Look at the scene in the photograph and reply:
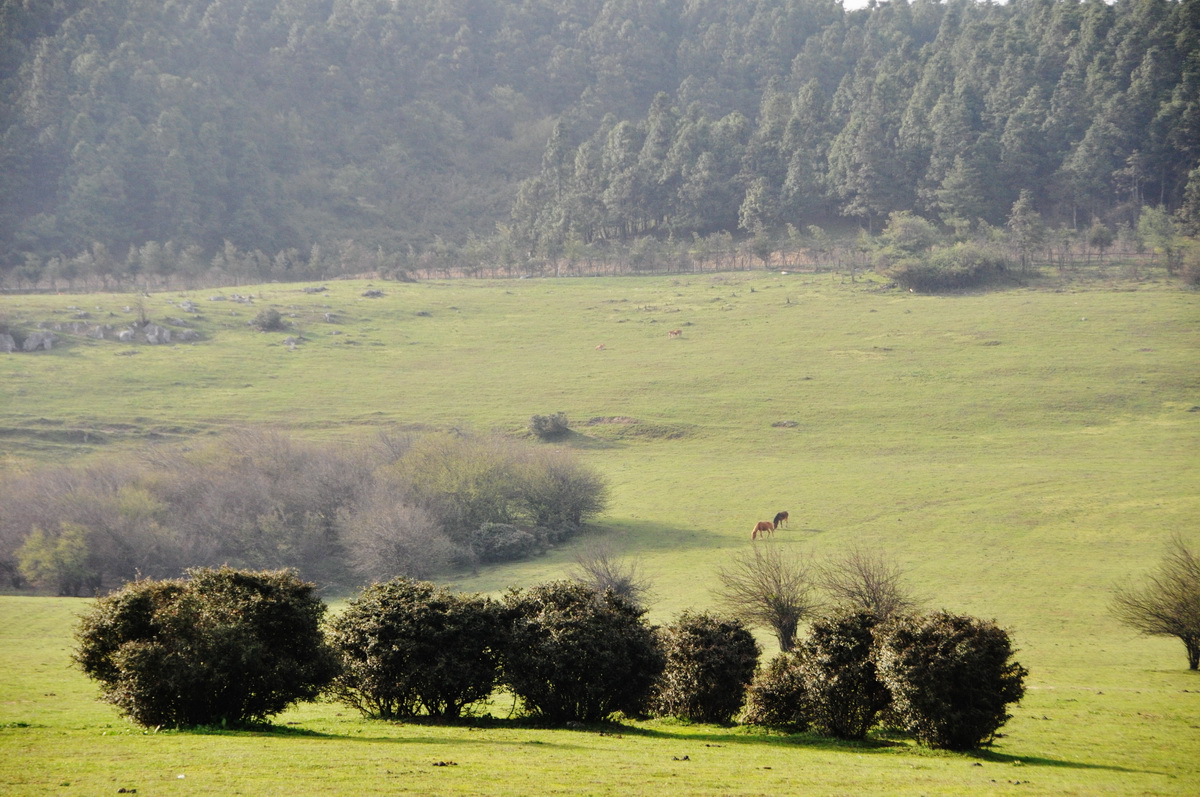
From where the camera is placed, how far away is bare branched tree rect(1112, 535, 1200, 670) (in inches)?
1471

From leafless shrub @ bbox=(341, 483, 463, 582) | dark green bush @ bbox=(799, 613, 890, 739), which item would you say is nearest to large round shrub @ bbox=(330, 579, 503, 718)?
dark green bush @ bbox=(799, 613, 890, 739)

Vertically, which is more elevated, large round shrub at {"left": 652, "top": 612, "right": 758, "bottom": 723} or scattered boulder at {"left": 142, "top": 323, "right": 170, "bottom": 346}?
scattered boulder at {"left": 142, "top": 323, "right": 170, "bottom": 346}

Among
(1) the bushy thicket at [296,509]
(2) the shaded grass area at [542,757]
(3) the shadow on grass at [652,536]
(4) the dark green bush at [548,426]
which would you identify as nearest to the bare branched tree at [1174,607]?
(2) the shaded grass area at [542,757]

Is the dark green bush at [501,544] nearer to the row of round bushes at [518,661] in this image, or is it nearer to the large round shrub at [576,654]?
the row of round bushes at [518,661]

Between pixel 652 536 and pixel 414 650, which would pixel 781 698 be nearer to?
pixel 414 650

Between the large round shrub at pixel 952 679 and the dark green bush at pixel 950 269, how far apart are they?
10453 centimetres

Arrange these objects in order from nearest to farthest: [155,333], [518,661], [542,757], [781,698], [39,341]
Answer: [542,757] < [518,661] < [781,698] < [39,341] < [155,333]

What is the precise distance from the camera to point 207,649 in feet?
69.1

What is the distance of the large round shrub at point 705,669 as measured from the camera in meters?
26.2

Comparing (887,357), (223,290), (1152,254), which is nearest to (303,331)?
(223,290)

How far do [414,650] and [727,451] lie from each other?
2194 inches

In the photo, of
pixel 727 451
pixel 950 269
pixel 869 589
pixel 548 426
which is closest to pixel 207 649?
pixel 869 589

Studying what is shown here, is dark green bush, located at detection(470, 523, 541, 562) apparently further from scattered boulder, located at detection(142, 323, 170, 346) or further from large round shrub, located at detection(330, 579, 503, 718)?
scattered boulder, located at detection(142, 323, 170, 346)

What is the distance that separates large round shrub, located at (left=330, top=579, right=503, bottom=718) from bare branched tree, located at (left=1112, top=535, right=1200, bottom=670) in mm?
27617
